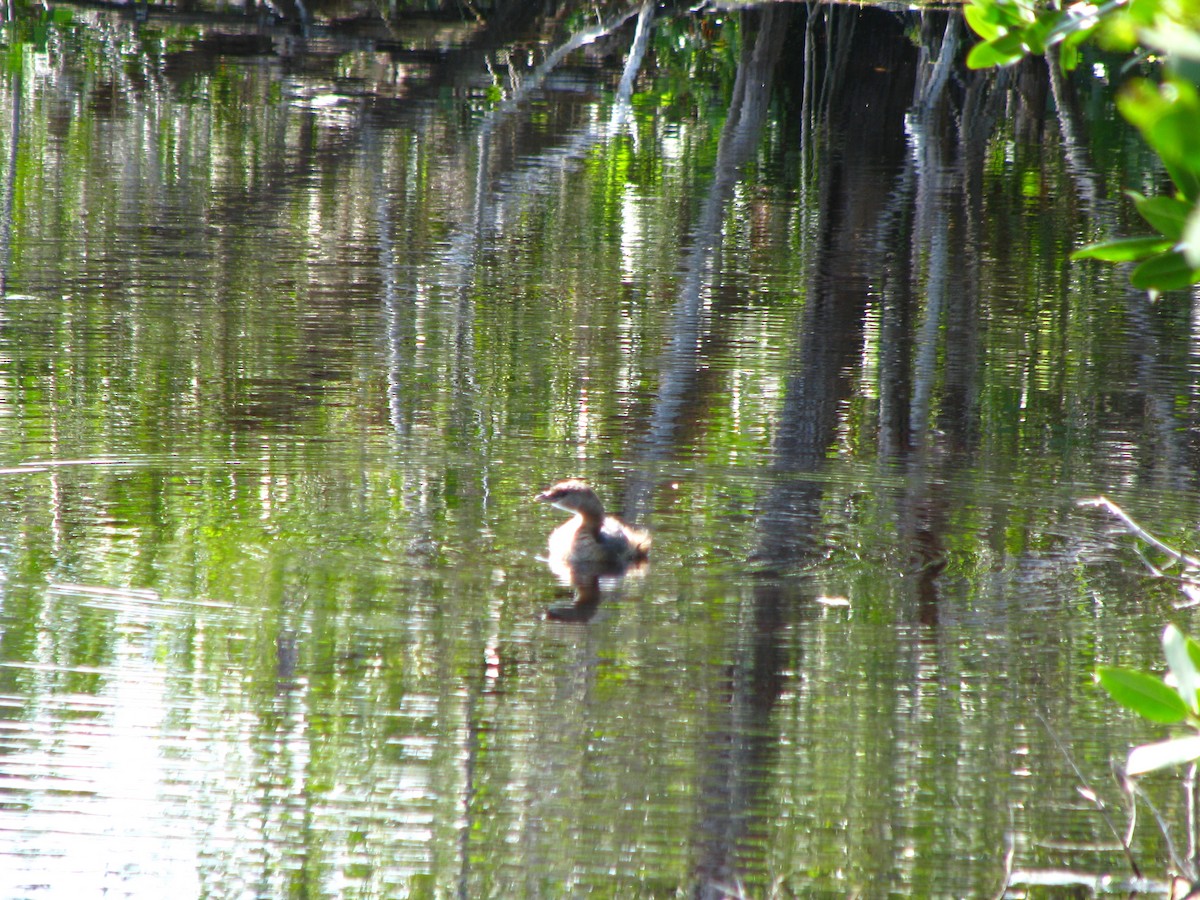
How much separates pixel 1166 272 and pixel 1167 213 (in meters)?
0.20

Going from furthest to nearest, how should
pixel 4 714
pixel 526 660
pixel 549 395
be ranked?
pixel 549 395, pixel 526 660, pixel 4 714

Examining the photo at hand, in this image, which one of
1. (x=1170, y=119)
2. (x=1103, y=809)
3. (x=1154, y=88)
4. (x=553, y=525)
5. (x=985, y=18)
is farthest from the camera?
(x=553, y=525)

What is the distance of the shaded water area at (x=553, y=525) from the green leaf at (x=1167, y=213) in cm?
242

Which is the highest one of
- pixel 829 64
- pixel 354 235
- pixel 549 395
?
pixel 829 64

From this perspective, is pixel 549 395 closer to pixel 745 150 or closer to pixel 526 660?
pixel 526 660

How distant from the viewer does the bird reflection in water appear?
693 centimetres

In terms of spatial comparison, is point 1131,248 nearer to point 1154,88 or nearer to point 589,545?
point 1154,88

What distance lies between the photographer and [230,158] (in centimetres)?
1900

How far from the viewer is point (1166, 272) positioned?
2441 mm

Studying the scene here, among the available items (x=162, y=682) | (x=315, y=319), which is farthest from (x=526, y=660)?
(x=315, y=319)

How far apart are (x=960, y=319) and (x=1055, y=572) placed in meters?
5.84

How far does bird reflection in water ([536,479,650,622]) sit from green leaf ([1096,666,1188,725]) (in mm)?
4318

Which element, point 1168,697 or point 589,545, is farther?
point 589,545

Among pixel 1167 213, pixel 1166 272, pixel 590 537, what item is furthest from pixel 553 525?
pixel 1167 213
